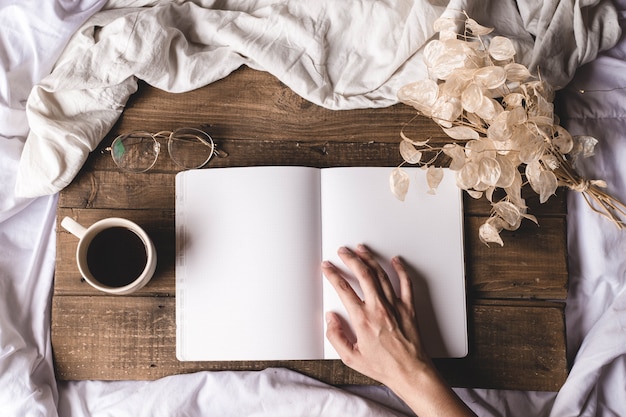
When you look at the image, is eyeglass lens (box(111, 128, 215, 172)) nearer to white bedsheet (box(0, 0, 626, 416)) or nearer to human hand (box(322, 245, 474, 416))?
white bedsheet (box(0, 0, 626, 416))

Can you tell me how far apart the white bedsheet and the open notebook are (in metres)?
0.09

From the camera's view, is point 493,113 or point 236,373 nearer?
point 493,113

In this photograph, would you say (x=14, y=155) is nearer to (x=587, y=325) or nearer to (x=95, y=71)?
(x=95, y=71)

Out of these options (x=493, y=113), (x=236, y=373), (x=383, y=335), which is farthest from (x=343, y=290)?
(x=493, y=113)

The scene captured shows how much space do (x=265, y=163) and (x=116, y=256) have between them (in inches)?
11.1

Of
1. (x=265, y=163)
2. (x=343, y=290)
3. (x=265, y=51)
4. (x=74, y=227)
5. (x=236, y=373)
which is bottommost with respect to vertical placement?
(x=236, y=373)

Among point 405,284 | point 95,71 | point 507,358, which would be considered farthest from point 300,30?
point 507,358

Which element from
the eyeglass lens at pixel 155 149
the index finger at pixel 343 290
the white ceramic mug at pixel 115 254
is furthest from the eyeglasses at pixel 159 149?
the index finger at pixel 343 290

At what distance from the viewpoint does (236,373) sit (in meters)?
0.94

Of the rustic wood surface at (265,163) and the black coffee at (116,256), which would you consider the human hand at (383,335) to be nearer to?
the rustic wood surface at (265,163)

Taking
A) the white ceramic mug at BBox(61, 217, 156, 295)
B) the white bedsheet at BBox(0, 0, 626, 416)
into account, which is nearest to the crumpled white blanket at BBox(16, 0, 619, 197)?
the white bedsheet at BBox(0, 0, 626, 416)

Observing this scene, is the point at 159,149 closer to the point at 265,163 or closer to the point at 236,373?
the point at 265,163

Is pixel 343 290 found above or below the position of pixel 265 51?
below

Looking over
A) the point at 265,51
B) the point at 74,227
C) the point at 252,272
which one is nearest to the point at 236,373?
the point at 252,272
